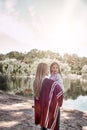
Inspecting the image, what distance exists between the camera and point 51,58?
214 feet

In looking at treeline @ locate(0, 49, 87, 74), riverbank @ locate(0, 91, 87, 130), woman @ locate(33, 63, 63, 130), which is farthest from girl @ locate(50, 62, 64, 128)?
treeline @ locate(0, 49, 87, 74)

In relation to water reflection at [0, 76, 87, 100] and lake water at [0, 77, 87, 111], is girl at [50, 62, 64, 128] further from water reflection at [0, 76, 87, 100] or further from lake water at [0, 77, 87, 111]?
water reflection at [0, 76, 87, 100]

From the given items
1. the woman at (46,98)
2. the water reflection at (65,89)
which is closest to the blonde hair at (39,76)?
the woman at (46,98)

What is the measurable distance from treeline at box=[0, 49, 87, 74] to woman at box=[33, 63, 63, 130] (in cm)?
5806

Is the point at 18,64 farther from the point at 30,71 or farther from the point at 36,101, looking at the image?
the point at 36,101

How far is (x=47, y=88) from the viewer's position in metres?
4.11

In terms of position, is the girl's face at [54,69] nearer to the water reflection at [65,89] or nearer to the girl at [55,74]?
the girl at [55,74]

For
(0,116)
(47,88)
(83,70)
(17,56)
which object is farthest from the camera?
(17,56)

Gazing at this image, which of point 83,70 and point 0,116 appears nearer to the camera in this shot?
point 0,116

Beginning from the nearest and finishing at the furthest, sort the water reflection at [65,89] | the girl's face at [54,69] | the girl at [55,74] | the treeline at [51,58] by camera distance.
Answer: the girl at [55,74], the girl's face at [54,69], the water reflection at [65,89], the treeline at [51,58]

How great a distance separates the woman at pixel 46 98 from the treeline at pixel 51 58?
5806 cm

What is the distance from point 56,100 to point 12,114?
11.2 feet

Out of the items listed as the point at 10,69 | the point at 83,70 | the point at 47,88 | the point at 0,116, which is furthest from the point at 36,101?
the point at 83,70

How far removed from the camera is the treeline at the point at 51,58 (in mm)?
65450
